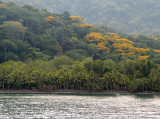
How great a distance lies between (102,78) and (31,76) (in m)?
24.7

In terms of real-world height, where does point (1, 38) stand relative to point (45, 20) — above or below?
below

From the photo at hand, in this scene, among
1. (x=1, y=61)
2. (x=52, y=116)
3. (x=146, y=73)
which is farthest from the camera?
(x=1, y=61)

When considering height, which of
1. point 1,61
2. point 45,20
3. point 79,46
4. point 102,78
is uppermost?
point 45,20

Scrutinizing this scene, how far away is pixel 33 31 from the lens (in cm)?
16212

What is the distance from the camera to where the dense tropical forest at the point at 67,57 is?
10319 cm

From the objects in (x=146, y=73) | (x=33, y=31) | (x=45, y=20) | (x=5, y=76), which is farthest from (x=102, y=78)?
(x=45, y=20)

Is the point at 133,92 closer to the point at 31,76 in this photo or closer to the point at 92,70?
the point at 92,70

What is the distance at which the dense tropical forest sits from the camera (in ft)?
339

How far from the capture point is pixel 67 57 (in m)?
133

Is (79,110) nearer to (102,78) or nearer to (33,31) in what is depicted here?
(102,78)

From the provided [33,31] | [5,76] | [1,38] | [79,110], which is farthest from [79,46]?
[79,110]

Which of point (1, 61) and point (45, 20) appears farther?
point (45, 20)

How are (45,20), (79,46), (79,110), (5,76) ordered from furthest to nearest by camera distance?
(45,20) < (79,46) < (5,76) < (79,110)

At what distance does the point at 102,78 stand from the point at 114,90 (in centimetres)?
592
